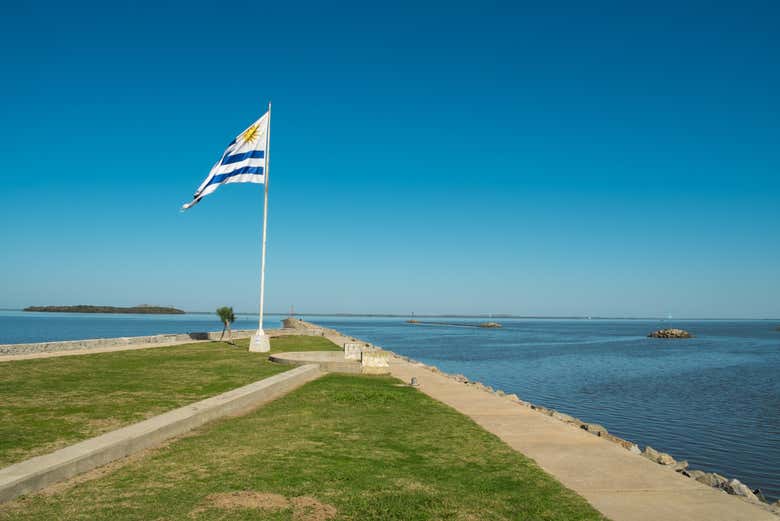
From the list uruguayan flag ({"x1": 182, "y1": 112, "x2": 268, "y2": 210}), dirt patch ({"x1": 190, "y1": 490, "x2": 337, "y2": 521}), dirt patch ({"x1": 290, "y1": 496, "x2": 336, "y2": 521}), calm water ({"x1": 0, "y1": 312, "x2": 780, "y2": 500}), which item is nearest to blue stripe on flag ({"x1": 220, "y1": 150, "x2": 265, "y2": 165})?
uruguayan flag ({"x1": 182, "y1": 112, "x2": 268, "y2": 210})

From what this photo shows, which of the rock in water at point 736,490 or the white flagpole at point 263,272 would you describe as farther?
the white flagpole at point 263,272

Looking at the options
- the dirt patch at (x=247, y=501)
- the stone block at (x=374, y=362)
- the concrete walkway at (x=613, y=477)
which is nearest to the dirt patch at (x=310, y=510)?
the dirt patch at (x=247, y=501)

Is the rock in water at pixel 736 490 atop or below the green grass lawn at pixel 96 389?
below

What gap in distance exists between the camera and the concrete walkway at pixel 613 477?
18.6 ft

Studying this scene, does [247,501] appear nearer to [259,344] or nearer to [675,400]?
[259,344]

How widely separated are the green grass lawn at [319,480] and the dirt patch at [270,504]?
11mm

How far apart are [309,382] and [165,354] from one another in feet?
34.6

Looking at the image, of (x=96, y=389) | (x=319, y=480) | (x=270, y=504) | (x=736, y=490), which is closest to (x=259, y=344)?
(x=96, y=389)

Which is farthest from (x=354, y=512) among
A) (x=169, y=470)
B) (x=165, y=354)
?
(x=165, y=354)

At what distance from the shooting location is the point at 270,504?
5492mm

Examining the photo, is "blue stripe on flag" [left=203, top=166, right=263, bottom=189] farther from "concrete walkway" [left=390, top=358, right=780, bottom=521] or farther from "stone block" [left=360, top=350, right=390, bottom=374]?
"concrete walkway" [left=390, top=358, right=780, bottom=521]

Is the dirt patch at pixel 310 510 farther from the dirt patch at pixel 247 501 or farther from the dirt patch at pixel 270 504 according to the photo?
the dirt patch at pixel 247 501

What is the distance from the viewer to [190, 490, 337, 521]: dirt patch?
206 inches

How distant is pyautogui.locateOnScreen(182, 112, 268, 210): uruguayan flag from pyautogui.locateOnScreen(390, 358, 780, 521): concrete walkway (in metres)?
16.5
